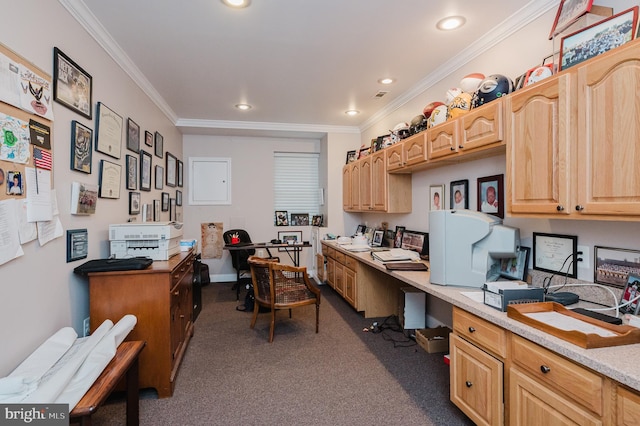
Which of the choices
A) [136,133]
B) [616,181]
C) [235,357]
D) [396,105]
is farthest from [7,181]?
[396,105]

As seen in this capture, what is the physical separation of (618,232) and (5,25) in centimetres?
342

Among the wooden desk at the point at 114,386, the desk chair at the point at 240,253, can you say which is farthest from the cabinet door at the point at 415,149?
the desk chair at the point at 240,253

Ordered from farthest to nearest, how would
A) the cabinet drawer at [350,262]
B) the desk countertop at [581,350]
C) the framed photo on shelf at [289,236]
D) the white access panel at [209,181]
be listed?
1. the framed photo on shelf at [289,236]
2. the white access panel at [209,181]
3. the cabinet drawer at [350,262]
4. the desk countertop at [581,350]

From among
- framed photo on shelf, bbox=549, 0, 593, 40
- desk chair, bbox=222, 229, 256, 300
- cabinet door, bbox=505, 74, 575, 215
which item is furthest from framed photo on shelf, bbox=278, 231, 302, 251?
framed photo on shelf, bbox=549, 0, 593, 40

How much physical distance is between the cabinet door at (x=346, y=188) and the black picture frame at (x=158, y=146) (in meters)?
2.76

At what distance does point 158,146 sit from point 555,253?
14.2ft

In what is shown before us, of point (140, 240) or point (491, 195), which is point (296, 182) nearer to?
point (140, 240)

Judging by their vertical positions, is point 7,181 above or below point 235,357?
above

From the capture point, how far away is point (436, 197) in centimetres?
337

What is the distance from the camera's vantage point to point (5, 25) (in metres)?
1.60

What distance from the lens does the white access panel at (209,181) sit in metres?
5.61

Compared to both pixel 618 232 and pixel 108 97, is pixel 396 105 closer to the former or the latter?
pixel 618 232

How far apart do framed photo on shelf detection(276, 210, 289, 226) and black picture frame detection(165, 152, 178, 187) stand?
1873 millimetres

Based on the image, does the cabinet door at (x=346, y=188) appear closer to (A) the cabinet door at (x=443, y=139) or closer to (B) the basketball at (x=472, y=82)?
(A) the cabinet door at (x=443, y=139)
